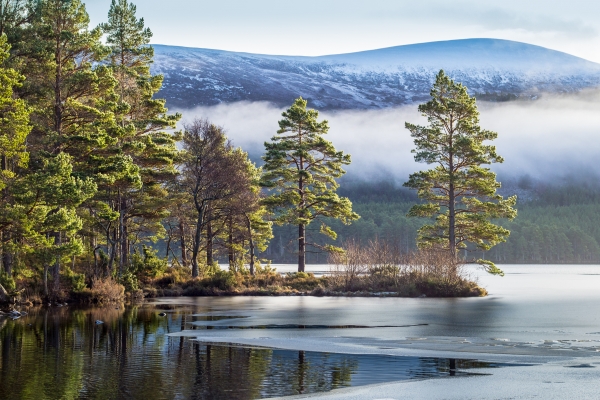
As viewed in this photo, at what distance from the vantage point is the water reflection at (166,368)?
59.3 feet

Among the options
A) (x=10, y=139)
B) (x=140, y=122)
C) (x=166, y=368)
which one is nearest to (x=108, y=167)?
(x=10, y=139)

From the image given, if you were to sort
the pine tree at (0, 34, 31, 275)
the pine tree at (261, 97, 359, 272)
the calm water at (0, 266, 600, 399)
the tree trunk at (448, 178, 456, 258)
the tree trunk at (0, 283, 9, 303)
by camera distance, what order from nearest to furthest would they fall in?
the calm water at (0, 266, 600, 399) → the pine tree at (0, 34, 31, 275) → the tree trunk at (0, 283, 9, 303) → the tree trunk at (448, 178, 456, 258) → the pine tree at (261, 97, 359, 272)

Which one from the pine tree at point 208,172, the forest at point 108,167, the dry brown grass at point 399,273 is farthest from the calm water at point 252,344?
the pine tree at point 208,172

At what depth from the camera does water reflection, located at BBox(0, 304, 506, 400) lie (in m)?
18.1

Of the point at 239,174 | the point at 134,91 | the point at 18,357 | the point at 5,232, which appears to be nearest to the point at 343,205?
the point at 239,174

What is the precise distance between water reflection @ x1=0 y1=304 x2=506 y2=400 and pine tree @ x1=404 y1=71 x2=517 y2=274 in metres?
38.9

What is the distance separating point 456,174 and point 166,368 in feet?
154

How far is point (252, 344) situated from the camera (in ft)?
87.3

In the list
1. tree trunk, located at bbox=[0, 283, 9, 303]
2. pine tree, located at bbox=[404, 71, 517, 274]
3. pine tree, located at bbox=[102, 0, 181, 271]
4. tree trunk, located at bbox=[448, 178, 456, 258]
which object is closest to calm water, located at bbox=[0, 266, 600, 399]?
tree trunk, located at bbox=[0, 283, 9, 303]

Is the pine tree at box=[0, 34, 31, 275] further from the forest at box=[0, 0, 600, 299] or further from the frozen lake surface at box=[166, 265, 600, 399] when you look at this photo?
the frozen lake surface at box=[166, 265, 600, 399]

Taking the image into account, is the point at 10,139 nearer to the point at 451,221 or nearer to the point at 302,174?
the point at 302,174

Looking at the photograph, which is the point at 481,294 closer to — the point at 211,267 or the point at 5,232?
the point at 211,267

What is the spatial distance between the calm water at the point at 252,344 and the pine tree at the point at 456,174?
19318mm

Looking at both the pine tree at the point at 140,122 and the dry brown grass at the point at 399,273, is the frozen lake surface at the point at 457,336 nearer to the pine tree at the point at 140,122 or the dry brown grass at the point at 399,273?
the dry brown grass at the point at 399,273
